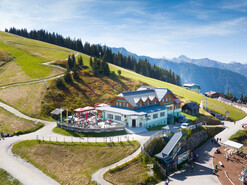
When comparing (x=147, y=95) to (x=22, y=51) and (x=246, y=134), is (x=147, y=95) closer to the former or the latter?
(x=246, y=134)

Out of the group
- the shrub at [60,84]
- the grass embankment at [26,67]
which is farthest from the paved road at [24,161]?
the grass embankment at [26,67]

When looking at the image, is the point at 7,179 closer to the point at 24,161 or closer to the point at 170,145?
the point at 24,161

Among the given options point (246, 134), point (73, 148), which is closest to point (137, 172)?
point (73, 148)

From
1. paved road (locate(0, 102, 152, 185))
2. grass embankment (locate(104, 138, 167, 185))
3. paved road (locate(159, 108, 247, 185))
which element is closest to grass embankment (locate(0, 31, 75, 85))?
paved road (locate(0, 102, 152, 185))

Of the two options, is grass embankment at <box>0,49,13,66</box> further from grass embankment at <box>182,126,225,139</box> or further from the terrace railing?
grass embankment at <box>182,126,225,139</box>

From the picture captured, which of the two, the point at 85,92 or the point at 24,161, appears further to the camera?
the point at 85,92

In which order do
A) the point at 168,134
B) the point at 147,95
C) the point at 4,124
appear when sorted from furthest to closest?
the point at 147,95 → the point at 4,124 → the point at 168,134

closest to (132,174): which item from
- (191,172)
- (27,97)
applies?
(191,172)
